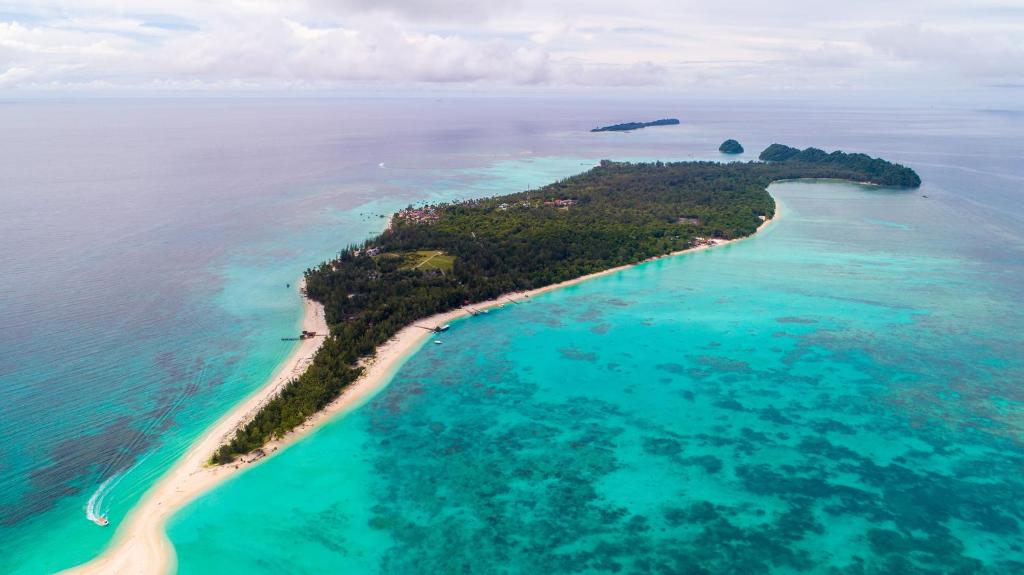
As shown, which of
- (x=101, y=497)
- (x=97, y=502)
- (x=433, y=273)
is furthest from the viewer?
(x=433, y=273)

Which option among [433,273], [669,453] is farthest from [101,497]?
[433,273]

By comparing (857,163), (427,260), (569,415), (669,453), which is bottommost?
(669,453)

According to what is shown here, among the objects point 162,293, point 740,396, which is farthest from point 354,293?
point 740,396

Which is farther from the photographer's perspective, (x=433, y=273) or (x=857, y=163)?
(x=857, y=163)

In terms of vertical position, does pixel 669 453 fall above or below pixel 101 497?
above

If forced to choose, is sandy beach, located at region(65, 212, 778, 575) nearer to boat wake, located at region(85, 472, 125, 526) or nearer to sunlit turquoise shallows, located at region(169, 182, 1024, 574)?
sunlit turquoise shallows, located at region(169, 182, 1024, 574)

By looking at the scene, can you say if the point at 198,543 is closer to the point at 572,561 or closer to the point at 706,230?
the point at 572,561

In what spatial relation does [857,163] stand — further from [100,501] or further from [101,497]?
[100,501]

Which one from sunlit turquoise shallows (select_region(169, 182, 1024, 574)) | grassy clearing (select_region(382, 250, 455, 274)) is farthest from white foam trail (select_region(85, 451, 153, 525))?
grassy clearing (select_region(382, 250, 455, 274))

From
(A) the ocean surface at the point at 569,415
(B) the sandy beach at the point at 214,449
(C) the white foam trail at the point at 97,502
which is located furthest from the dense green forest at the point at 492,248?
(C) the white foam trail at the point at 97,502
